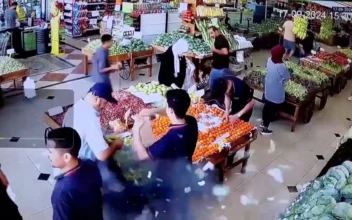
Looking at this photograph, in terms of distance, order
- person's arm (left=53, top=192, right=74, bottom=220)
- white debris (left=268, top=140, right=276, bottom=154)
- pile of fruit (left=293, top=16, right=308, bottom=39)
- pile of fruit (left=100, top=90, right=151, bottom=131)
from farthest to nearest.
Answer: pile of fruit (left=293, top=16, right=308, bottom=39), white debris (left=268, top=140, right=276, bottom=154), pile of fruit (left=100, top=90, right=151, bottom=131), person's arm (left=53, top=192, right=74, bottom=220)

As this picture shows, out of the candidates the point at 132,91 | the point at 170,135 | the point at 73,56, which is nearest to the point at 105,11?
the point at 73,56

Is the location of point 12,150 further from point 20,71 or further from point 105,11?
point 105,11

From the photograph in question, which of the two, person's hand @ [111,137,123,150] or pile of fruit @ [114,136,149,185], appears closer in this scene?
pile of fruit @ [114,136,149,185]

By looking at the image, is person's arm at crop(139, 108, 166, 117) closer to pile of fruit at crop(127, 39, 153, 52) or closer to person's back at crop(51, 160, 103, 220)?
person's back at crop(51, 160, 103, 220)

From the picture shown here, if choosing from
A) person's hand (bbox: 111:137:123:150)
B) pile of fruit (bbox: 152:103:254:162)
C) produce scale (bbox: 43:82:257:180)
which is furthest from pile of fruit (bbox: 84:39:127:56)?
person's hand (bbox: 111:137:123:150)

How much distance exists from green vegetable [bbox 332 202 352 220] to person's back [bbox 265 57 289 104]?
334 centimetres

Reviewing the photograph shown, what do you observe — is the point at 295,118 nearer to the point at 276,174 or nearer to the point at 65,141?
the point at 276,174

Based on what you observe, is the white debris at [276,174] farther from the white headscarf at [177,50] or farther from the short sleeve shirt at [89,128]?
the short sleeve shirt at [89,128]

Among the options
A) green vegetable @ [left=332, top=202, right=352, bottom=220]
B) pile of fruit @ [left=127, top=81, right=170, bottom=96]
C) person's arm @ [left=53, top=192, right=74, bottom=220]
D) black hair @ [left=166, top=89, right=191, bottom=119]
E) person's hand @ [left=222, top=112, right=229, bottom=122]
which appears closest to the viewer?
person's arm @ [left=53, top=192, right=74, bottom=220]

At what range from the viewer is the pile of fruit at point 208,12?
839 cm

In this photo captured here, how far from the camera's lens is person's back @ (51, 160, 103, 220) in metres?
2.31

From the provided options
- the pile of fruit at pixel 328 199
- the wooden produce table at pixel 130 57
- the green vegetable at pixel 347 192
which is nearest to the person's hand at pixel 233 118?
the pile of fruit at pixel 328 199

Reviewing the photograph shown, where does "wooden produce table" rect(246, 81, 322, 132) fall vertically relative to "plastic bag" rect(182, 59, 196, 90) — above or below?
below

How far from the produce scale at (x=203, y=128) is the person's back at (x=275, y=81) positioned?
133 centimetres
